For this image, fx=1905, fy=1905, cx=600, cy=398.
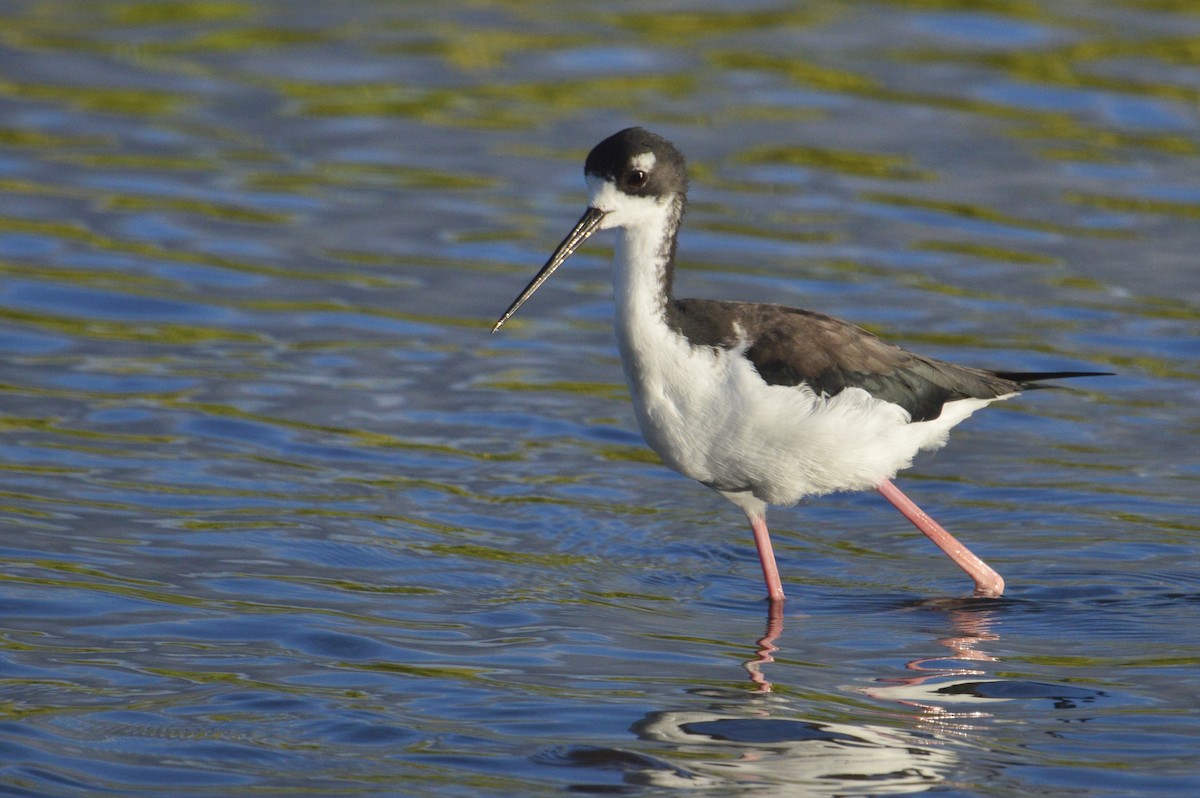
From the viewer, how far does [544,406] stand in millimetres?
10984

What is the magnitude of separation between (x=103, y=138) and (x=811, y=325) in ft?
28.8

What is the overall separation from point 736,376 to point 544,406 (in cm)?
327

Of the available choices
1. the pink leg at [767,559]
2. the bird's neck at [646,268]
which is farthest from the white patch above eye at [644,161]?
the pink leg at [767,559]

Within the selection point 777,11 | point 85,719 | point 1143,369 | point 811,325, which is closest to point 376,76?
point 777,11

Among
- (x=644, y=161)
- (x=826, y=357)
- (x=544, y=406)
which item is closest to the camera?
(x=644, y=161)

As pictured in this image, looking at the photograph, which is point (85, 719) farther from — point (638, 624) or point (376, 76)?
point (376, 76)

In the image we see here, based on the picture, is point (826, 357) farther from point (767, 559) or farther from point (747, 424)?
point (767, 559)

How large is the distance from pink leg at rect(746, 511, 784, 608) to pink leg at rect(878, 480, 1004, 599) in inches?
22.5

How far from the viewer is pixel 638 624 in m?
8.02

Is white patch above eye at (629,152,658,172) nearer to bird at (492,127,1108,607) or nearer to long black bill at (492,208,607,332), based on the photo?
bird at (492,127,1108,607)

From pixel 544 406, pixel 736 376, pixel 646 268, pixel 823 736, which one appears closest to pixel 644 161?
pixel 646 268

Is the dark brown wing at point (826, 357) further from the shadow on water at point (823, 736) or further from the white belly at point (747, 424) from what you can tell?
the shadow on water at point (823, 736)

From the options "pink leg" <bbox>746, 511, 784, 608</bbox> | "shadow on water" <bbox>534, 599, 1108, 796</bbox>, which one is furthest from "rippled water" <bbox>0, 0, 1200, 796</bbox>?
"pink leg" <bbox>746, 511, 784, 608</bbox>

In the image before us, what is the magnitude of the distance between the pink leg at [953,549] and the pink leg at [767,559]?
0.57 metres
